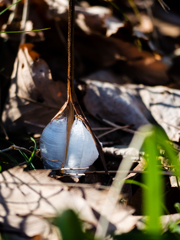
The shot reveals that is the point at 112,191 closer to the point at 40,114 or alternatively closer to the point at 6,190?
the point at 6,190

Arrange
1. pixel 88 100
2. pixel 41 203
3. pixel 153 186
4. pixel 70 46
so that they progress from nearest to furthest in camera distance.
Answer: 1. pixel 153 186
2. pixel 41 203
3. pixel 70 46
4. pixel 88 100

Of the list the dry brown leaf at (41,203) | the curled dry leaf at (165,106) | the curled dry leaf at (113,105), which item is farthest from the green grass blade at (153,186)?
the curled dry leaf at (113,105)

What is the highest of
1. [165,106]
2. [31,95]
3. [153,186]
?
[153,186]

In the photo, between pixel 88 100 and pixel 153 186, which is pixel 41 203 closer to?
pixel 153 186

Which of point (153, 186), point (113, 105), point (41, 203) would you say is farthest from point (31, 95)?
point (153, 186)

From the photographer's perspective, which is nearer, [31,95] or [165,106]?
[31,95]

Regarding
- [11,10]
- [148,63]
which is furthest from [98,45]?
[11,10]

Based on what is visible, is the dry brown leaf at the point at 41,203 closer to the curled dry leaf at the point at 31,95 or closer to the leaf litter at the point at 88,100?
the leaf litter at the point at 88,100
